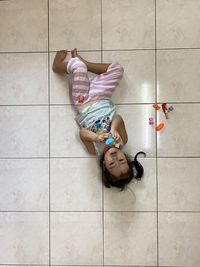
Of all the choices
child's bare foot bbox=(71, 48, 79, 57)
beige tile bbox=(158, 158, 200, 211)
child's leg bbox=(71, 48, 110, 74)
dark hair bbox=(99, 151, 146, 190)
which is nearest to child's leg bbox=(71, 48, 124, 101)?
child's leg bbox=(71, 48, 110, 74)

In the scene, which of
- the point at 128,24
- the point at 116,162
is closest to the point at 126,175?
the point at 116,162

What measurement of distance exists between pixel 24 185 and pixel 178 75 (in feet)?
3.40

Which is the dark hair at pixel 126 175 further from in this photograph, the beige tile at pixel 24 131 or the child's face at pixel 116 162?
the beige tile at pixel 24 131

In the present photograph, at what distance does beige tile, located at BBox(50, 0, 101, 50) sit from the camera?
1712 mm

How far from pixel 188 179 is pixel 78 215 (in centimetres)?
63

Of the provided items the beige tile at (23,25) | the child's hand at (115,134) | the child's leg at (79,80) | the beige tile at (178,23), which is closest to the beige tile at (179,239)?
the child's hand at (115,134)

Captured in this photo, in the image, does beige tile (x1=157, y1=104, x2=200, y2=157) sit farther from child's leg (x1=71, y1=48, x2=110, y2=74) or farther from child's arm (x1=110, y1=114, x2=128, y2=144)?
child's leg (x1=71, y1=48, x2=110, y2=74)

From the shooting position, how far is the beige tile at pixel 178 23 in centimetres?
169

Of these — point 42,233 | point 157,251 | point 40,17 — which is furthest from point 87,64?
point 157,251

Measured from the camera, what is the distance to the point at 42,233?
5.72 feet

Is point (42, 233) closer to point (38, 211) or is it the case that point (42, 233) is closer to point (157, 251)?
point (38, 211)

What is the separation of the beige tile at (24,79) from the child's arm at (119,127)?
41cm

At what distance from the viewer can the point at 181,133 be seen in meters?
1.69

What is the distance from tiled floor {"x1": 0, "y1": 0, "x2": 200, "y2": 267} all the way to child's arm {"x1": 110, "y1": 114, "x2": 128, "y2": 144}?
54 millimetres
